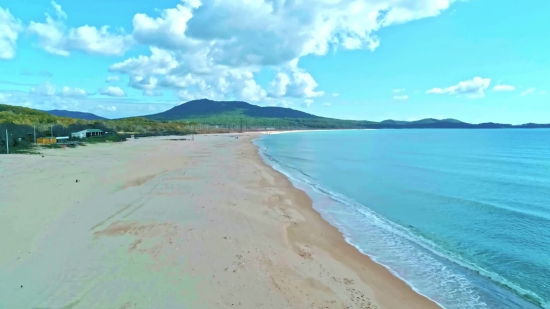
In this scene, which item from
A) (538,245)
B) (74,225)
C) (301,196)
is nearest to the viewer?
(74,225)

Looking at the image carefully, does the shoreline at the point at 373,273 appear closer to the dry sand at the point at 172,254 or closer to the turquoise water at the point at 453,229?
the dry sand at the point at 172,254

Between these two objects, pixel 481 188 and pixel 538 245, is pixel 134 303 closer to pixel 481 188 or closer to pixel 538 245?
pixel 538 245

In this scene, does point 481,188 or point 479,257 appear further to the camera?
point 481,188

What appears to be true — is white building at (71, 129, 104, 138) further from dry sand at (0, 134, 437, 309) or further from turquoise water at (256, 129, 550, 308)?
turquoise water at (256, 129, 550, 308)

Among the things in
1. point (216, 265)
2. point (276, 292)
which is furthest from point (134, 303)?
point (276, 292)

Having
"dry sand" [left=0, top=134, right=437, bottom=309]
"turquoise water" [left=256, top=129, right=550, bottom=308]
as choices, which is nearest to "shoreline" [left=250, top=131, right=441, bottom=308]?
"dry sand" [left=0, top=134, right=437, bottom=309]

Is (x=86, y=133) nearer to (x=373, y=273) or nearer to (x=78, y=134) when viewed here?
(x=78, y=134)

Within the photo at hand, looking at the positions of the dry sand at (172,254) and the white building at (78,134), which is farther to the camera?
the white building at (78,134)

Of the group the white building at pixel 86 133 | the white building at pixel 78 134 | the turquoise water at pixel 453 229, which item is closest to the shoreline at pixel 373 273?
the turquoise water at pixel 453 229
